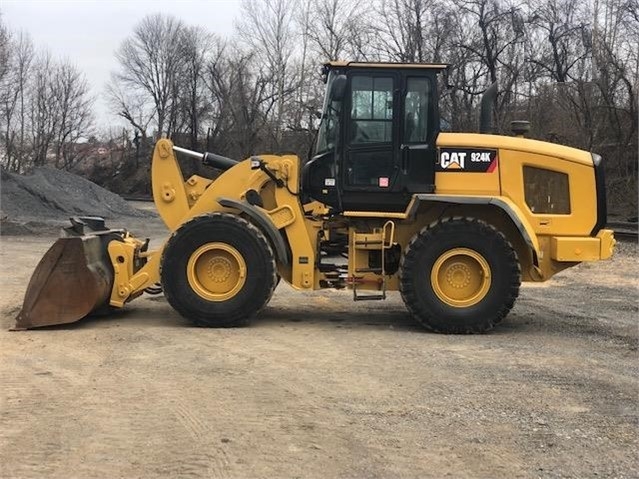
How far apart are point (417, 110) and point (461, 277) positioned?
2.00 meters

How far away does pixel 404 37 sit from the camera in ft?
127

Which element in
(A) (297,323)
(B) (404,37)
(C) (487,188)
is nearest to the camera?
(C) (487,188)

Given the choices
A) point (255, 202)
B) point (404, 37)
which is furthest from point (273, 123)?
point (255, 202)

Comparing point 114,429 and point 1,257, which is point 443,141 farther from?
point 1,257

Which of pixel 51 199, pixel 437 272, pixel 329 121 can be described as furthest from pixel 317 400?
pixel 51 199

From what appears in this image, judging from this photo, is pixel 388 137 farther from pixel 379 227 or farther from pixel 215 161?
pixel 215 161

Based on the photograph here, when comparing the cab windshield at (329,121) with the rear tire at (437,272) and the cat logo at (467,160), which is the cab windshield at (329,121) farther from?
the rear tire at (437,272)

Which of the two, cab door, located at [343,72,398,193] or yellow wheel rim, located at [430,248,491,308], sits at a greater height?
cab door, located at [343,72,398,193]

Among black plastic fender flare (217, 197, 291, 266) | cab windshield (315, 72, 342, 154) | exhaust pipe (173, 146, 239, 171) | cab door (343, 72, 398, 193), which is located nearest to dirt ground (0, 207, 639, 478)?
black plastic fender flare (217, 197, 291, 266)

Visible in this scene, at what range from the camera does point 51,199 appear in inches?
1080

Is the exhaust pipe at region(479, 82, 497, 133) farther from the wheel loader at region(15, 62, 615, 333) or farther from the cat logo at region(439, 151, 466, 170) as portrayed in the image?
the cat logo at region(439, 151, 466, 170)

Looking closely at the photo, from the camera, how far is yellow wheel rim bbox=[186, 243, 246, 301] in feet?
25.9

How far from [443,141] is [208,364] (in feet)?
12.5

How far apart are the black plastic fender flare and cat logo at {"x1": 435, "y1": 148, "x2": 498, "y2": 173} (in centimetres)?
203
